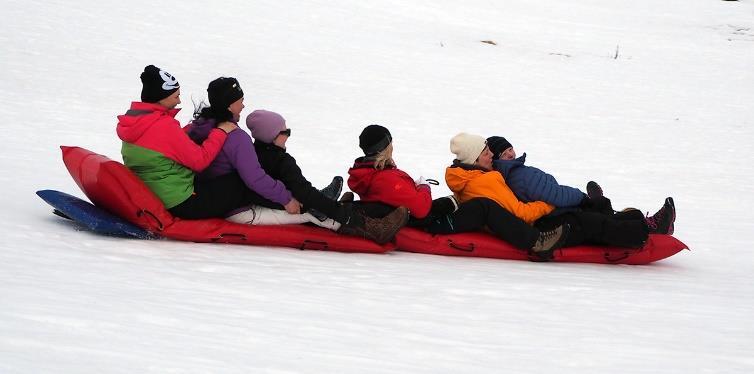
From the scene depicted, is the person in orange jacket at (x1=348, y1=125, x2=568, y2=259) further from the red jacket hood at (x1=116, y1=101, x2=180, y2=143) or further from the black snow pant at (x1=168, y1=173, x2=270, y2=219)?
the red jacket hood at (x1=116, y1=101, x2=180, y2=143)

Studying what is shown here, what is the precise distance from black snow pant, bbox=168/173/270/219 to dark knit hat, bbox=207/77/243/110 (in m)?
0.49

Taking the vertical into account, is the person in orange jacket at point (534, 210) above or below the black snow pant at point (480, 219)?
above

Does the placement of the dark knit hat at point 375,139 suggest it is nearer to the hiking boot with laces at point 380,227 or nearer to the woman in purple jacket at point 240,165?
the hiking boot with laces at point 380,227

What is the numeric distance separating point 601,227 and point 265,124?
2.54 meters

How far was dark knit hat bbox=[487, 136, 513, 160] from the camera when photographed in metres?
7.39

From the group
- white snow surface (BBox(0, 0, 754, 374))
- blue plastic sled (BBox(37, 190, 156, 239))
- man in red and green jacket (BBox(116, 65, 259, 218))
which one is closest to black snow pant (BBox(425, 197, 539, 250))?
white snow surface (BBox(0, 0, 754, 374))

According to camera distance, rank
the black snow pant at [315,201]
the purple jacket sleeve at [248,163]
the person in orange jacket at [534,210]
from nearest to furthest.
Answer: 1. the purple jacket sleeve at [248,163]
2. the black snow pant at [315,201]
3. the person in orange jacket at [534,210]

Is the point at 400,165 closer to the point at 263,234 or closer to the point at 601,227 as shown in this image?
the point at 601,227

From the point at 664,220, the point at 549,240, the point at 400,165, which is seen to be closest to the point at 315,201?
the point at 549,240

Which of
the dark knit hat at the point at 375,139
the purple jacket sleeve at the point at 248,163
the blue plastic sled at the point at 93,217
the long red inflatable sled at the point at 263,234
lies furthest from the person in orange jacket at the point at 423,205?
the blue plastic sled at the point at 93,217

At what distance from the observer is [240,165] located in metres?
6.49

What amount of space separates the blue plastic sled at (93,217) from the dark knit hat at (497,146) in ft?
8.57

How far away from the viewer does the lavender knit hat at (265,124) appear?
669 centimetres

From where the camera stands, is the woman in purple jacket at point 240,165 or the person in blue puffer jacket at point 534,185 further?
the person in blue puffer jacket at point 534,185
